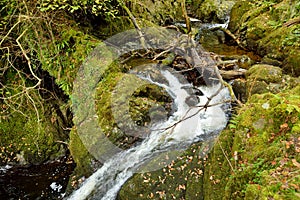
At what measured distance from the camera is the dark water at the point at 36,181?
6293 millimetres

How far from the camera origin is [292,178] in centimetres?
235

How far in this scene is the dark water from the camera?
6293 millimetres

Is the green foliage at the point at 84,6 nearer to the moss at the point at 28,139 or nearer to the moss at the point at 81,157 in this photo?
the moss at the point at 28,139

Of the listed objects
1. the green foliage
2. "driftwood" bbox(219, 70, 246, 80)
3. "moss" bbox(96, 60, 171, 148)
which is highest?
the green foliage

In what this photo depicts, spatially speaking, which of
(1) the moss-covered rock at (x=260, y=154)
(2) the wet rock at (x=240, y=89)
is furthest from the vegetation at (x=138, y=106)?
(2) the wet rock at (x=240, y=89)

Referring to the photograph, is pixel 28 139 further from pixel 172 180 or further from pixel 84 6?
pixel 172 180

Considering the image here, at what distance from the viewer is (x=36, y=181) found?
262 inches

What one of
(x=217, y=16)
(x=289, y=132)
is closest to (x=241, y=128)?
(x=289, y=132)

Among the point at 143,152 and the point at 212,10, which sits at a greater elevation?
the point at 212,10

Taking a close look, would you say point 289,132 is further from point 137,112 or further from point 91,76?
point 91,76

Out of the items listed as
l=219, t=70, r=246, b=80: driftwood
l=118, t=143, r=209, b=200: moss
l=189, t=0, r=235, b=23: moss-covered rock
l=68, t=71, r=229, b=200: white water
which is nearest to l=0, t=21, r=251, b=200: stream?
l=68, t=71, r=229, b=200: white water

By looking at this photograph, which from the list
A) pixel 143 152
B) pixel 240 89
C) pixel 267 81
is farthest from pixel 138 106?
pixel 267 81

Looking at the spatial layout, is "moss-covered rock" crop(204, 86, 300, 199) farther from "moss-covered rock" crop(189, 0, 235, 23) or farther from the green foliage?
"moss-covered rock" crop(189, 0, 235, 23)

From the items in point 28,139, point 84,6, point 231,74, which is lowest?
point 28,139
